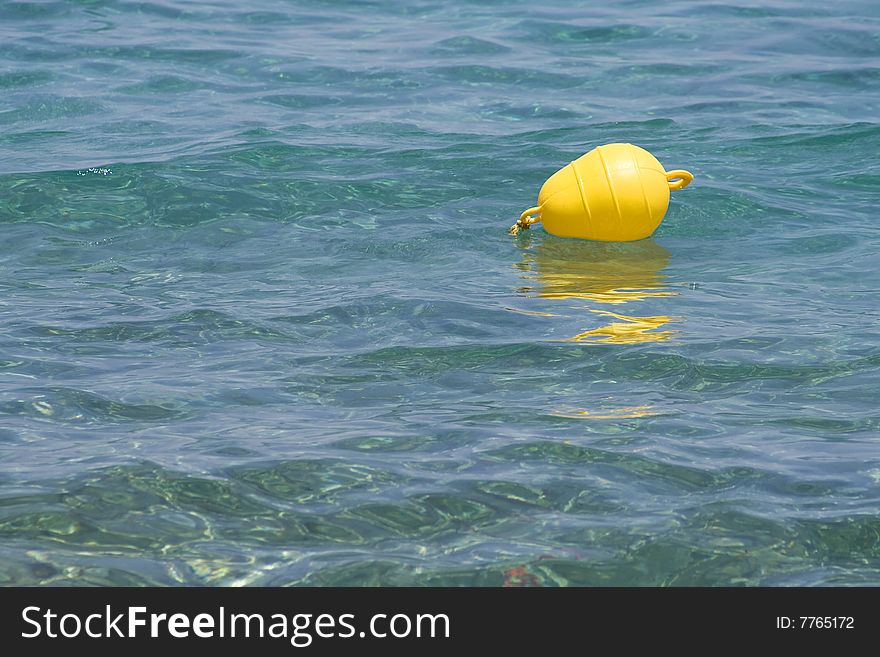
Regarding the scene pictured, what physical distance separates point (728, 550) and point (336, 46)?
11.0 m

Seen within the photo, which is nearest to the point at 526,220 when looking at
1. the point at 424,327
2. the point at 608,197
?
the point at 608,197

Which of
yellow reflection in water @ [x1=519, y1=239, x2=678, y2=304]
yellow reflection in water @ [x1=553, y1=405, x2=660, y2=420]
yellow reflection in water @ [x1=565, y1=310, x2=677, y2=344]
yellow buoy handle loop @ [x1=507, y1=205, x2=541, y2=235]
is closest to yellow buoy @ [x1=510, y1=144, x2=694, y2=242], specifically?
yellow buoy handle loop @ [x1=507, y1=205, x2=541, y2=235]

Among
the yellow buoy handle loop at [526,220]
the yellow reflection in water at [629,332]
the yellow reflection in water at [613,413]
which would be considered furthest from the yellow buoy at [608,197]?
the yellow reflection in water at [613,413]

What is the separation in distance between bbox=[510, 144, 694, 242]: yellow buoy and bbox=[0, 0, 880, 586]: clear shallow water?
0.61 feet

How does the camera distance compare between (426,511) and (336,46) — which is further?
(336,46)

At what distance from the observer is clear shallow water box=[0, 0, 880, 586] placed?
431 centimetres

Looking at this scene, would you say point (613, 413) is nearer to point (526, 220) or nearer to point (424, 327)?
point (424, 327)

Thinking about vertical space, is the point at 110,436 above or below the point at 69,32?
below

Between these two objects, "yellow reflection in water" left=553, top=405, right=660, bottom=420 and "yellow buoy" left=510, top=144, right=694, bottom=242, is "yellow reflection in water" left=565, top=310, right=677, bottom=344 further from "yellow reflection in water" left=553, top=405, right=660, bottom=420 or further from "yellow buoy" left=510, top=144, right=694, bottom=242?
"yellow buoy" left=510, top=144, right=694, bottom=242

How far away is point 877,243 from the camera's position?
8.16m

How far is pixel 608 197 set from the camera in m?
7.79
